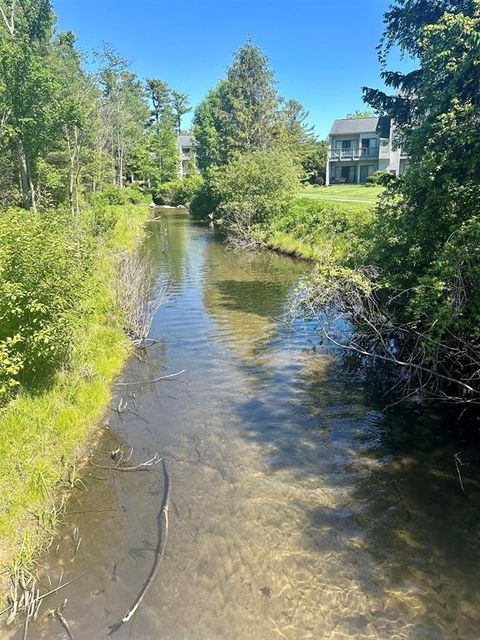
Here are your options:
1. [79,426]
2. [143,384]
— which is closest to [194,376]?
[143,384]

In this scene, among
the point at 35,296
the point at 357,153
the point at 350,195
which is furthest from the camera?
the point at 357,153

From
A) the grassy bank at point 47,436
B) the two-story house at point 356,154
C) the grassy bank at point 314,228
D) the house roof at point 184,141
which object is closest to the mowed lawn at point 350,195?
the grassy bank at point 314,228

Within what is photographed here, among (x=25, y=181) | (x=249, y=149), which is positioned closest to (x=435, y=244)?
(x=25, y=181)

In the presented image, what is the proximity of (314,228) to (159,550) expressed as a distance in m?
23.2

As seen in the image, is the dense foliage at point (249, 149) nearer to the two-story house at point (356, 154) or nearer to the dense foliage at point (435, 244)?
the two-story house at point (356, 154)

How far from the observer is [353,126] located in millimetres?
67125

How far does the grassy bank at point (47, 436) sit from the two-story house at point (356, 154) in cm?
6040

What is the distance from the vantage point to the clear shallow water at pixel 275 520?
559 centimetres

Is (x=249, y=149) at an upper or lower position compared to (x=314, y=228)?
upper

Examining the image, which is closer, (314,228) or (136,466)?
(136,466)

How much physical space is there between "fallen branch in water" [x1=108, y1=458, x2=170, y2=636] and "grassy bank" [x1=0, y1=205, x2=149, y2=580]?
1456 millimetres

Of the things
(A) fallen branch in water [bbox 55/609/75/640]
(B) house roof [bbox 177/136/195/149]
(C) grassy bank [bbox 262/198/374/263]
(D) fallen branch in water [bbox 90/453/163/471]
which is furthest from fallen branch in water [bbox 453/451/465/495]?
(B) house roof [bbox 177/136/195/149]

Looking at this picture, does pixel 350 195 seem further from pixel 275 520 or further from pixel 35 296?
pixel 275 520

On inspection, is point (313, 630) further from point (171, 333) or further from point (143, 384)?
point (171, 333)
